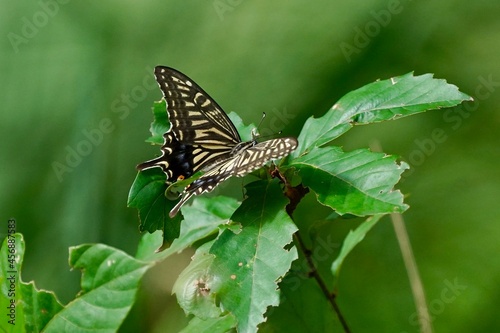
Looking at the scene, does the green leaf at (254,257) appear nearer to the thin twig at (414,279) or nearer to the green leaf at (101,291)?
the green leaf at (101,291)

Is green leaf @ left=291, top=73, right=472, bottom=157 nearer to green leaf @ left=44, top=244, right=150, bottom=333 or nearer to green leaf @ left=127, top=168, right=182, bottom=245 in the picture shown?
green leaf @ left=127, top=168, right=182, bottom=245

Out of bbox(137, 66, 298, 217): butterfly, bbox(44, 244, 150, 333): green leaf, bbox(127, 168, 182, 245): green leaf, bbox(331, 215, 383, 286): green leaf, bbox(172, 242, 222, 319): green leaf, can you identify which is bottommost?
bbox(331, 215, 383, 286): green leaf

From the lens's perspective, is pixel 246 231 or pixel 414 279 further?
pixel 414 279

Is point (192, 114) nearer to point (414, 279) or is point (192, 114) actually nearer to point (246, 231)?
point (246, 231)

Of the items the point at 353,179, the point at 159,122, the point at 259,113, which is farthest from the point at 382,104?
the point at 259,113

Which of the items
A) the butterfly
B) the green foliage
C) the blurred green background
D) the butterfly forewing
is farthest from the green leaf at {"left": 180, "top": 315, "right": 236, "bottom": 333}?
the blurred green background

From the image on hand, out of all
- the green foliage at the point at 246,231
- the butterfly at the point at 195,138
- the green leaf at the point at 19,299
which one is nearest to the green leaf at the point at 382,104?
the green foliage at the point at 246,231
